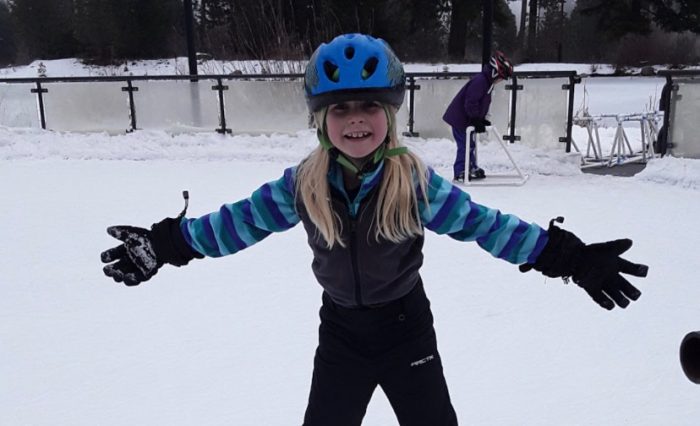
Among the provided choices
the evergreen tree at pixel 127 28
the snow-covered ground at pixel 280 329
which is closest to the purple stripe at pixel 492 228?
the snow-covered ground at pixel 280 329

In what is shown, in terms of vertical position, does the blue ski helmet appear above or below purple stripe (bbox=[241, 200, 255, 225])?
above

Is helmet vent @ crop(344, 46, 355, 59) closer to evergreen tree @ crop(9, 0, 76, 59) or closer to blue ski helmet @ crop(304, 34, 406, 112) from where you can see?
blue ski helmet @ crop(304, 34, 406, 112)

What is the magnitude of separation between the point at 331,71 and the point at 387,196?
36cm

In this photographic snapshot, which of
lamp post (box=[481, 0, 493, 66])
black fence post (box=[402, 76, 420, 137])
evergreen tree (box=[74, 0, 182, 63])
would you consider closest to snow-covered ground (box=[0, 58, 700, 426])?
black fence post (box=[402, 76, 420, 137])

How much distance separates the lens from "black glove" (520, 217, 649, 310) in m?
1.68

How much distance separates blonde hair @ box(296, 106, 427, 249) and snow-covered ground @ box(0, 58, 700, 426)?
1236 mm

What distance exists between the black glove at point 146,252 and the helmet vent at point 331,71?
1.97 ft

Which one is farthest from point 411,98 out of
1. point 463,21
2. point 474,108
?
point 463,21

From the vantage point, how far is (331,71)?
170 centimetres

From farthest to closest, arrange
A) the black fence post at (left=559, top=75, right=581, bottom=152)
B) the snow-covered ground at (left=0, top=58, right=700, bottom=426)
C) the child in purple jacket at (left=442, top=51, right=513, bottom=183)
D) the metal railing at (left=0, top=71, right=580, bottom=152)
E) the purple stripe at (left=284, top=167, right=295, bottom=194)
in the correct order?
the metal railing at (left=0, top=71, right=580, bottom=152), the black fence post at (left=559, top=75, right=581, bottom=152), the child in purple jacket at (left=442, top=51, right=513, bottom=183), the snow-covered ground at (left=0, top=58, right=700, bottom=426), the purple stripe at (left=284, top=167, right=295, bottom=194)

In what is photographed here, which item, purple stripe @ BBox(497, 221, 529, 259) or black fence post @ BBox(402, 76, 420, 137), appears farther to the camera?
black fence post @ BBox(402, 76, 420, 137)

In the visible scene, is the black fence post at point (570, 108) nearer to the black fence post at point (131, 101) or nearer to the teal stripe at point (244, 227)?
the black fence post at point (131, 101)

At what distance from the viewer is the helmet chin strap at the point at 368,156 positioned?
170 centimetres

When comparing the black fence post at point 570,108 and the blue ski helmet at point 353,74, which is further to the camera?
the black fence post at point 570,108
